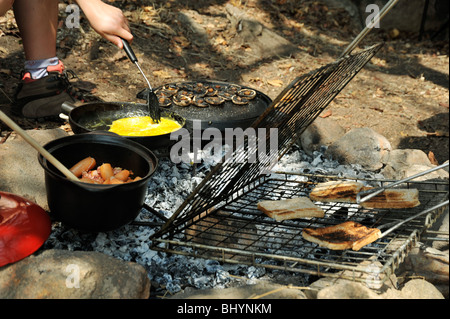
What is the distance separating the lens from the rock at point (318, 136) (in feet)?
14.3

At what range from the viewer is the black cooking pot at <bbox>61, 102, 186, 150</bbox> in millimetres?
3264

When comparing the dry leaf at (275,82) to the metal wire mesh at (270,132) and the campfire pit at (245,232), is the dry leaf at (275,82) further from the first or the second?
the campfire pit at (245,232)

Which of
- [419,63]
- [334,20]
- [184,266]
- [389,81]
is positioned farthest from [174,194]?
[334,20]

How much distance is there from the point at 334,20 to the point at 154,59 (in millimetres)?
4320

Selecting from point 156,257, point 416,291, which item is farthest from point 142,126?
point 416,291

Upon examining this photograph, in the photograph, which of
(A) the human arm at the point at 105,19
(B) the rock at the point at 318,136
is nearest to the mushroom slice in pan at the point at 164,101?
(A) the human arm at the point at 105,19

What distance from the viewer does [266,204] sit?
2.80 meters

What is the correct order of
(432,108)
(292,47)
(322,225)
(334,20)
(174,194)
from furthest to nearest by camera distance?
(334,20) → (292,47) → (432,108) → (174,194) → (322,225)

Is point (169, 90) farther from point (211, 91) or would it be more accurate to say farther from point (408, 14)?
point (408, 14)

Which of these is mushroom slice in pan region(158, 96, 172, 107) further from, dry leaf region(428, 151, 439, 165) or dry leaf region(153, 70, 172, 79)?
dry leaf region(428, 151, 439, 165)

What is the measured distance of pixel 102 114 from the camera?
3.60 m

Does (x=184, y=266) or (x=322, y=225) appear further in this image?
(x=322, y=225)

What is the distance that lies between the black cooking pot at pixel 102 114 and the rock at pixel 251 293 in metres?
1.28
